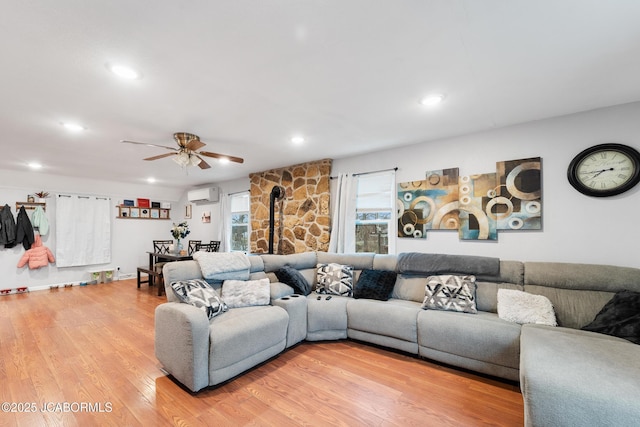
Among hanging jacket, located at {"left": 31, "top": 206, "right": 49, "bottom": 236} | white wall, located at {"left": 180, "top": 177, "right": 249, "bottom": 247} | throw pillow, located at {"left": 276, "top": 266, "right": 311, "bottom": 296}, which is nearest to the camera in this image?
throw pillow, located at {"left": 276, "top": 266, "right": 311, "bottom": 296}

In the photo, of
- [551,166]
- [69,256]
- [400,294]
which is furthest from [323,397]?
[69,256]

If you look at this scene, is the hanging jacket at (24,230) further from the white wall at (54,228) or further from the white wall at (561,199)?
the white wall at (561,199)

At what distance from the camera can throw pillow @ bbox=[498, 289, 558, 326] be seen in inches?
92.3

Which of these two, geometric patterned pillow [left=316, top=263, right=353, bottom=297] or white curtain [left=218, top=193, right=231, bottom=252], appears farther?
white curtain [left=218, top=193, right=231, bottom=252]

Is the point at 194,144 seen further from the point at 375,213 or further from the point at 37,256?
the point at 37,256

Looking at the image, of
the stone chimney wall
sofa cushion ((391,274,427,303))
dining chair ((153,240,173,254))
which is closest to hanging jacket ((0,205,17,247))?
dining chair ((153,240,173,254))

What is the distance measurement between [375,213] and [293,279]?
5.32ft

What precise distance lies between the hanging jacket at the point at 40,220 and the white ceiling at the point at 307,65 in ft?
10.0

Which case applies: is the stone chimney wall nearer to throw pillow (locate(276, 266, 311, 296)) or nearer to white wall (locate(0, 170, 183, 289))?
throw pillow (locate(276, 266, 311, 296))

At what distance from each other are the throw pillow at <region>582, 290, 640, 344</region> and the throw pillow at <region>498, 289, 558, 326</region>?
0.26 metres

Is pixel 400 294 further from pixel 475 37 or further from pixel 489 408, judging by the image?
pixel 475 37

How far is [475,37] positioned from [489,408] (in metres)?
2.51

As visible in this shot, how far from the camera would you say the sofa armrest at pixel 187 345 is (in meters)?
1.99

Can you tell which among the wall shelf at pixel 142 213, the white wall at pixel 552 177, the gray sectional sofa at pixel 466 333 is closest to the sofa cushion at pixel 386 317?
the gray sectional sofa at pixel 466 333
